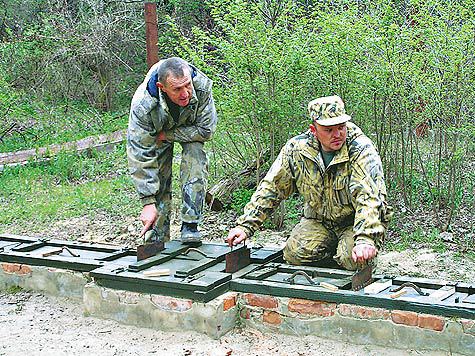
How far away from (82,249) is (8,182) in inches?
216

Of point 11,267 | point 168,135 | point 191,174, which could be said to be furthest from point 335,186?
point 11,267

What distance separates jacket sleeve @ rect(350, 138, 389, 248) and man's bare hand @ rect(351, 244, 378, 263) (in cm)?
4

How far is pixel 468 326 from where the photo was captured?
392 centimetres

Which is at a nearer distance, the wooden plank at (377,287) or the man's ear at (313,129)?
the wooden plank at (377,287)

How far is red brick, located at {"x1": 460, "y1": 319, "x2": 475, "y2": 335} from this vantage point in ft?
12.8

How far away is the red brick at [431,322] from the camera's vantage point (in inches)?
157

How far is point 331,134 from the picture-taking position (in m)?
4.60

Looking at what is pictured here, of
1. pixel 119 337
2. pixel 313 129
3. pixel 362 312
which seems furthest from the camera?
pixel 313 129

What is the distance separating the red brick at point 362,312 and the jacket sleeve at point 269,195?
3.20 feet

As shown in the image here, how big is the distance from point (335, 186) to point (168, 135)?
1.60m

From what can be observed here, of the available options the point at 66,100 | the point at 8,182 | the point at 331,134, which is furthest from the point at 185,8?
the point at 331,134

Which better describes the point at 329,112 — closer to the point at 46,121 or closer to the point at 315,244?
the point at 315,244

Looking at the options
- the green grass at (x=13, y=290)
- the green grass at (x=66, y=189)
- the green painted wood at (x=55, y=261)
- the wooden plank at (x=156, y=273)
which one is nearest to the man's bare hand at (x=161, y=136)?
the green painted wood at (x=55, y=261)

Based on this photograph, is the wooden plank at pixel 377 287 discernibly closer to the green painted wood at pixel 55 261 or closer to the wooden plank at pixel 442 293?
the wooden plank at pixel 442 293
